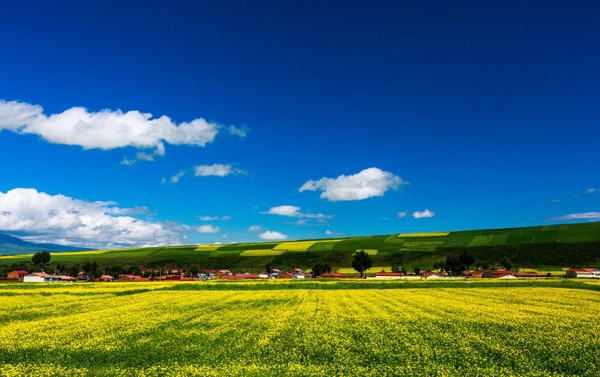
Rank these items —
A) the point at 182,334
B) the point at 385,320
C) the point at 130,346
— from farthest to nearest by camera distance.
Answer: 1. the point at 385,320
2. the point at 182,334
3. the point at 130,346

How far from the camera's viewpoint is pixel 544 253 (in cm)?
→ 17425

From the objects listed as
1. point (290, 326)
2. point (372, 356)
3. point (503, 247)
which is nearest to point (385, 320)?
point (290, 326)

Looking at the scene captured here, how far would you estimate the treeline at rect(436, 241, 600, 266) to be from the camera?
161250mm

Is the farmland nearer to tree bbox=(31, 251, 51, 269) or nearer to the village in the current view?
the village

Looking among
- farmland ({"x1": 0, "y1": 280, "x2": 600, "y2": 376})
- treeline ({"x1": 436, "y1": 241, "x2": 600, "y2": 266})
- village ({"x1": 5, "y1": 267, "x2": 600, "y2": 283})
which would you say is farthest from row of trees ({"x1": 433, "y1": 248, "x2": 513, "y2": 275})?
farmland ({"x1": 0, "y1": 280, "x2": 600, "y2": 376})

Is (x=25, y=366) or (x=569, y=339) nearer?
(x=25, y=366)

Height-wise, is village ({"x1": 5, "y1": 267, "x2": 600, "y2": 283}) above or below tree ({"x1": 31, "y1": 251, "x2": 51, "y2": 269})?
below

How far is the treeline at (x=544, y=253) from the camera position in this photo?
161 metres

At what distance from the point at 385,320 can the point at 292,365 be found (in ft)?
49.1

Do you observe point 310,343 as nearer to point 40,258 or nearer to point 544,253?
point 544,253

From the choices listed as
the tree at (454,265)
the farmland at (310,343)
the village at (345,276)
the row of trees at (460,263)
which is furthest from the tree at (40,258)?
the farmland at (310,343)

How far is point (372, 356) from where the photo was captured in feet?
67.9

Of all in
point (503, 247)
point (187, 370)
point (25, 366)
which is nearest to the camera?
point (187, 370)

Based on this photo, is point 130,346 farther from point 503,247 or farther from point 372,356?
point 503,247
